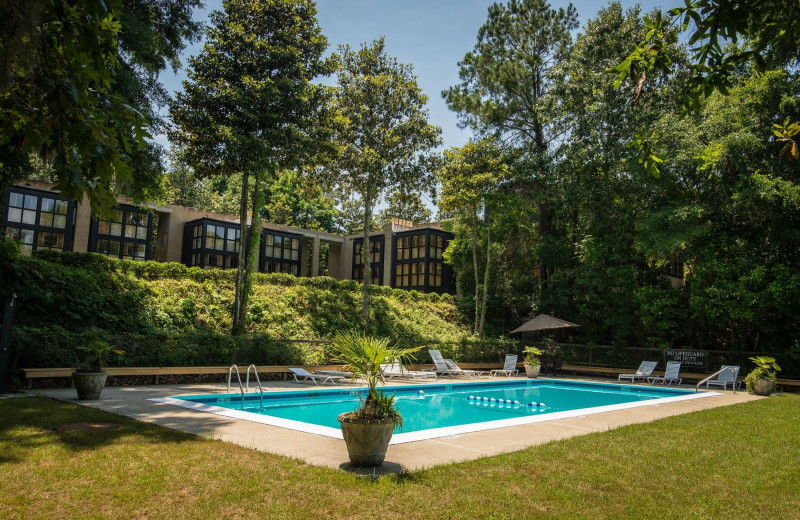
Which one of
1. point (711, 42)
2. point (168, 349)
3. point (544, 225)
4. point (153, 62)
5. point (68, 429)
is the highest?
point (153, 62)

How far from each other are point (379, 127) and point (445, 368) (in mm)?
11711

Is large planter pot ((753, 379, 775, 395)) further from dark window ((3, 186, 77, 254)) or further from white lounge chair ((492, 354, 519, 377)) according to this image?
dark window ((3, 186, 77, 254))

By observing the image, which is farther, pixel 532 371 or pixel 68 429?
pixel 532 371

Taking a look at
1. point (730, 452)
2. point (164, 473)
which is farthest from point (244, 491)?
point (730, 452)

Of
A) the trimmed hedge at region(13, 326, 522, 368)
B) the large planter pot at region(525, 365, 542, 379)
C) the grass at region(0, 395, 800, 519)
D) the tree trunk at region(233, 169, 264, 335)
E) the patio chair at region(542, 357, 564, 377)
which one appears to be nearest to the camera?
the grass at region(0, 395, 800, 519)

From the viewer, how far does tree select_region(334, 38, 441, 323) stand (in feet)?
80.6

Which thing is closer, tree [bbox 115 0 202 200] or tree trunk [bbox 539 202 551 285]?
tree [bbox 115 0 202 200]

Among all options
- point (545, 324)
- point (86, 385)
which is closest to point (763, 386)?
point (545, 324)

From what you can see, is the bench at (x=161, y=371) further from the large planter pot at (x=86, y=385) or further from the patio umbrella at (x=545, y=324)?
the patio umbrella at (x=545, y=324)

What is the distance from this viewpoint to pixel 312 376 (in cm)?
1539

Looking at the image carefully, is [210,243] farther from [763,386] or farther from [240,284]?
[763,386]

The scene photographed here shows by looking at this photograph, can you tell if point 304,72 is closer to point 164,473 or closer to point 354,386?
point 354,386

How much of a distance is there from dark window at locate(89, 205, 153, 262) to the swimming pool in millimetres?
22421

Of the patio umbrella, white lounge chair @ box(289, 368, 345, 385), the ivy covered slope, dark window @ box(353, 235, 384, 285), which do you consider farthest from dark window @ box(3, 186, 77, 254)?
the patio umbrella
